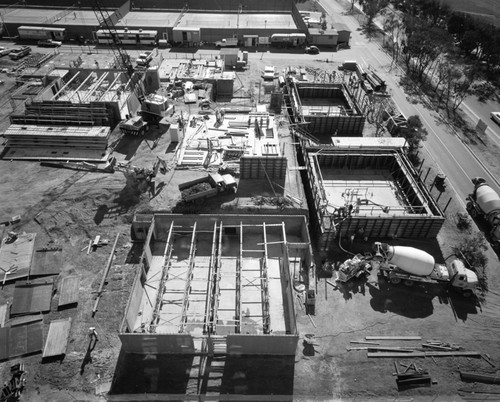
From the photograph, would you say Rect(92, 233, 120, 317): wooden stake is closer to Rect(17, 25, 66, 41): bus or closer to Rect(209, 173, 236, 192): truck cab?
Rect(209, 173, 236, 192): truck cab

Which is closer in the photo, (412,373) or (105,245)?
(412,373)

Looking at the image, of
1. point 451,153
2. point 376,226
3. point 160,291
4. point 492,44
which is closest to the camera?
point 160,291

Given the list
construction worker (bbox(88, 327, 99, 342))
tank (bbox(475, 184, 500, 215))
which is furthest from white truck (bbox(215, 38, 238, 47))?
construction worker (bbox(88, 327, 99, 342))

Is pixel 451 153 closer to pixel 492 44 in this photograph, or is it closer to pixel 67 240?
pixel 492 44

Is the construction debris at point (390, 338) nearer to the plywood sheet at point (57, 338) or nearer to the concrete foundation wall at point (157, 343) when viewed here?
the concrete foundation wall at point (157, 343)

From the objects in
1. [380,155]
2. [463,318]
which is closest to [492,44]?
[380,155]

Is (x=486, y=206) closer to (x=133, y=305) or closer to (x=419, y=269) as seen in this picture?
(x=419, y=269)

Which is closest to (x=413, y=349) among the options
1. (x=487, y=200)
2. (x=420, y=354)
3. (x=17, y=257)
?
(x=420, y=354)
